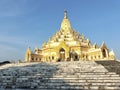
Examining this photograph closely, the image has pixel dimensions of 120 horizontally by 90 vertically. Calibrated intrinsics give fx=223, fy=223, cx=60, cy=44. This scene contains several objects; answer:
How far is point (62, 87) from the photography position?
481 inches

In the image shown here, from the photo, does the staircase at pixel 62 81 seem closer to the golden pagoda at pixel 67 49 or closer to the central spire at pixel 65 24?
the golden pagoda at pixel 67 49

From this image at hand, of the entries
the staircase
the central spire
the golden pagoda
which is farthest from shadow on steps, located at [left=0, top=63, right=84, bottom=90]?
the central spire

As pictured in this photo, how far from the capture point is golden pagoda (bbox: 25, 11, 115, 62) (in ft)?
135

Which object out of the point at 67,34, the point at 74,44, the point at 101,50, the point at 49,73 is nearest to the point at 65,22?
the point at 67,34

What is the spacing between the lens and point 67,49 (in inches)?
1614

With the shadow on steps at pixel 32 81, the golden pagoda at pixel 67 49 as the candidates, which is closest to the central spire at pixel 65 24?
the golden pagoda at pixel 67 49

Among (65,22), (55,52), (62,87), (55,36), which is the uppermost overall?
(65,22)

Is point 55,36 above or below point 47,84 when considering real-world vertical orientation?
above

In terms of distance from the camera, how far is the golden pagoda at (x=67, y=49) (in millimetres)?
41031

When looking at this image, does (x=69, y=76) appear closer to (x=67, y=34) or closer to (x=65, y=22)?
(x=67, y=34)

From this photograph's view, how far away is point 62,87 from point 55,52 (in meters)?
30.4

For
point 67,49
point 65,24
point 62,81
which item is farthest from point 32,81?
point 65,24

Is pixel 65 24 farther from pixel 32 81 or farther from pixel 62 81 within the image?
pixel 62 81

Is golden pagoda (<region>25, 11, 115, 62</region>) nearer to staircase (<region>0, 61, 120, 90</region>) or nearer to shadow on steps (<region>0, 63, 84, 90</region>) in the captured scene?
shadow on steps (<region>0, 63, 84, 90</region>)
